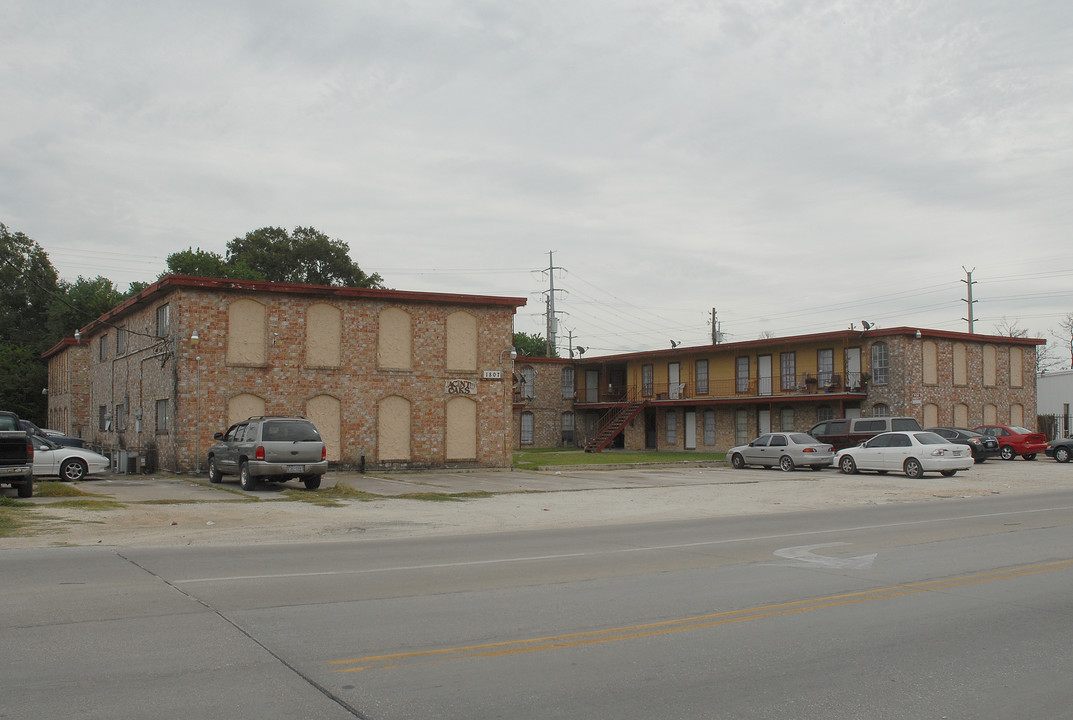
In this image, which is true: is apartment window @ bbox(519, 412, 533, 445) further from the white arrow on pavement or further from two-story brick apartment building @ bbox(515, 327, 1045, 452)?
the white arrow on pavement

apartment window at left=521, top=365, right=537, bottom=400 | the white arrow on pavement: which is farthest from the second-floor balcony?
the white arrow on pavement

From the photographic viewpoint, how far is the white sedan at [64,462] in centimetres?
2478

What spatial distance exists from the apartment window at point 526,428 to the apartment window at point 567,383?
283 cm

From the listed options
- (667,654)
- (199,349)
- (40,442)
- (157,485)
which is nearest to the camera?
(667,654)

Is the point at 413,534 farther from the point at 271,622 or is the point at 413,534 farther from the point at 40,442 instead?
the point at 40,442

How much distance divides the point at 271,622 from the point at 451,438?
2357 centimetres

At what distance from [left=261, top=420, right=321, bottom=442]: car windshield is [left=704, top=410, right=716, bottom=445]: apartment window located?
31.6 metres

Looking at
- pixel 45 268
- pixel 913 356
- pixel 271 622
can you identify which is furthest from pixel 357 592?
pixel 45 268

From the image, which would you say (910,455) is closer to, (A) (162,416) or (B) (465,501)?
(B) (465,501)

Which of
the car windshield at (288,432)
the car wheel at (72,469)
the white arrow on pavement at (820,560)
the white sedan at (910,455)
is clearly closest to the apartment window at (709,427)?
the white sedan at (910,455)

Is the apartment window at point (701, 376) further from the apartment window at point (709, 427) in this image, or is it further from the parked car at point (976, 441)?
the parked car at point (976, 441)

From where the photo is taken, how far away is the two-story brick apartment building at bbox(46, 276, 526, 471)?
27.8m

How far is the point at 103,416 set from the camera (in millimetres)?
38656

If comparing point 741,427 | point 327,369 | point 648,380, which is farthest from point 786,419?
point 327,369
